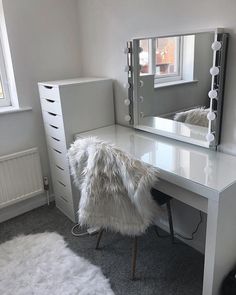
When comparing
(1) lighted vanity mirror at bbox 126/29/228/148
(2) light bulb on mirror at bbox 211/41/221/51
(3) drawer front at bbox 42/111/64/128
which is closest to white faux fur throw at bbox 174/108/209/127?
(1) lighted vanity mirror at bbox 126/29/228/148

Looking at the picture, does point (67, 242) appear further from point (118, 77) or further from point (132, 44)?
point (132, 44)

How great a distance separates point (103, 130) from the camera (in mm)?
2152

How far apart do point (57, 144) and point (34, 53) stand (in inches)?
31.9

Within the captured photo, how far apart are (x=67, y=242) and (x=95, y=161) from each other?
0.91 meters

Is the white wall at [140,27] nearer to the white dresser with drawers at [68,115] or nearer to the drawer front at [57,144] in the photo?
the white dresser with drawers at [68,115]

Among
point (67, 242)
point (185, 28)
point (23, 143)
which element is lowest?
point (67, 242)

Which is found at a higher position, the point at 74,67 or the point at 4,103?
the point at 74,67

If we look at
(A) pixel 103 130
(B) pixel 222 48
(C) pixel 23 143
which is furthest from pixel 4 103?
(B) pixel 222 48

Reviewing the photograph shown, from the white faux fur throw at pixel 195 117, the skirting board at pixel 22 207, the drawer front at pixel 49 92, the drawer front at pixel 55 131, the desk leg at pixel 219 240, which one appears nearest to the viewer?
the desk leg at pixel 219 240

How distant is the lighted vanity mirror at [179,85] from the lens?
146 cm

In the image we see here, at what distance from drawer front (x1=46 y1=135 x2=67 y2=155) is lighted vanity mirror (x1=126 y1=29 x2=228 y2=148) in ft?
1.88

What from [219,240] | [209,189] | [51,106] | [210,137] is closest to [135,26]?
[51,106]

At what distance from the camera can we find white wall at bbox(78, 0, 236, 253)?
4.66 ft

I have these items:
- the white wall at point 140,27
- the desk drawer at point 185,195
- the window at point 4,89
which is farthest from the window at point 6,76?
the desk drawer at point 185,195
